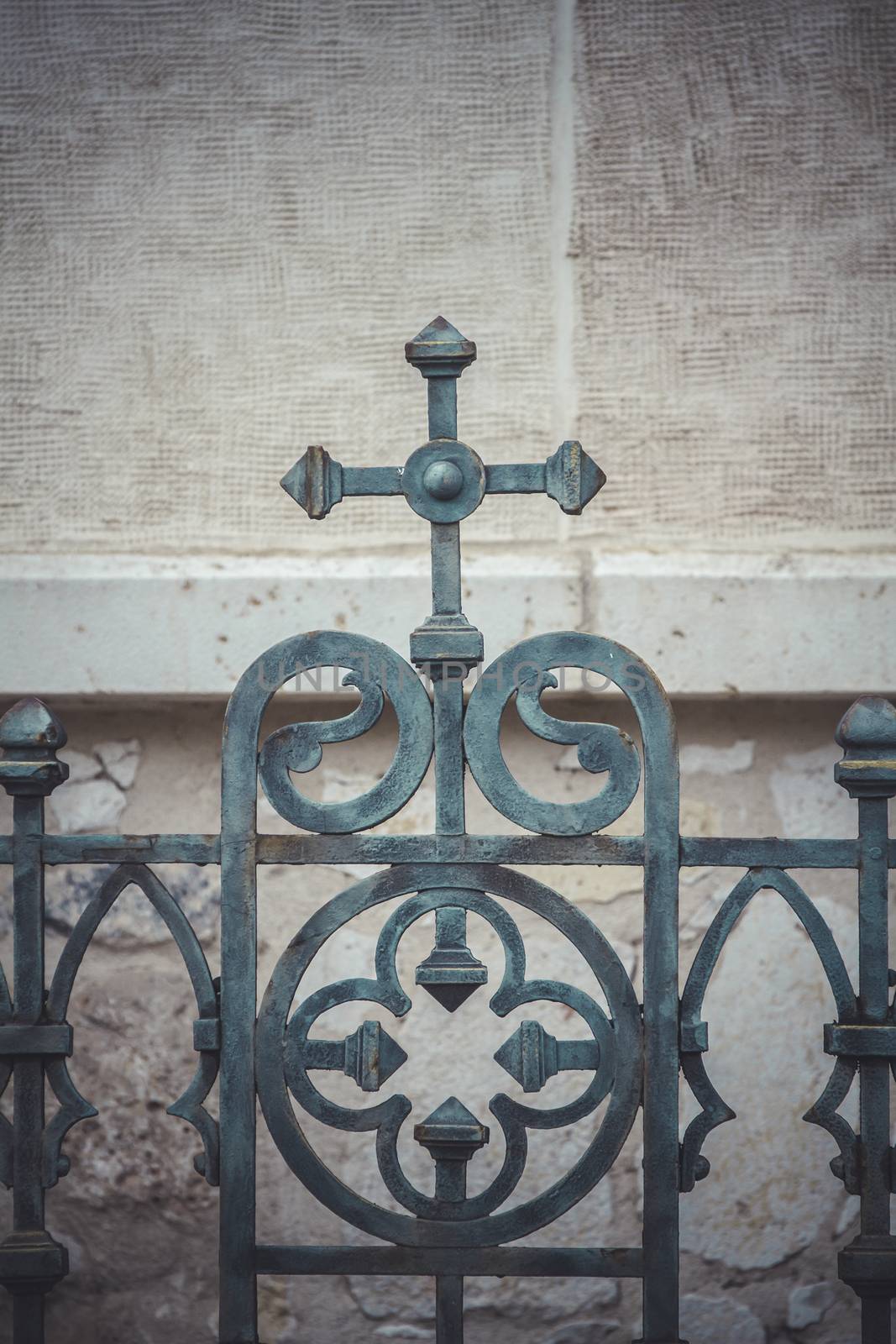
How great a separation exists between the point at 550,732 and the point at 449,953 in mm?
207

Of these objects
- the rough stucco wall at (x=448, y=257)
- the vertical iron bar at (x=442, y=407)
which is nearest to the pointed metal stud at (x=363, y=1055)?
the vertical iron bar at (x=442, y=407)

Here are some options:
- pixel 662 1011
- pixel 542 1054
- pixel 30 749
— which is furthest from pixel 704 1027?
pixel 30 749

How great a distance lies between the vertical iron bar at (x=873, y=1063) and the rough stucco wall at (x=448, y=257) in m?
0.77

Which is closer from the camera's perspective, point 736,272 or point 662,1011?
point 662,1011

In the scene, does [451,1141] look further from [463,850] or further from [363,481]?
[363,481]

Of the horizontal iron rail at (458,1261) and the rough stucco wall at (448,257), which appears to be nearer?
the horizontal iron rail at (458,1261)

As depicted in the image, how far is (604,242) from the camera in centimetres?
174

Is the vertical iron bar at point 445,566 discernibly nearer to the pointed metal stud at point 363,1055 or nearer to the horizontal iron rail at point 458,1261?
the pointed metal stud at point 363,1055

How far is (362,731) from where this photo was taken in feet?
3.42

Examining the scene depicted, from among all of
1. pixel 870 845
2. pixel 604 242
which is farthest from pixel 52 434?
pixel 870 845


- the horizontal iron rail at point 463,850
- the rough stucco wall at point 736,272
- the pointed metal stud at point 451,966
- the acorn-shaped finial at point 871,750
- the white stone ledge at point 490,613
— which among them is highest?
the rough stucco wall at point 736,272

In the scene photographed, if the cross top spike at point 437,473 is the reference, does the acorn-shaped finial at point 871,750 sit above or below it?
below

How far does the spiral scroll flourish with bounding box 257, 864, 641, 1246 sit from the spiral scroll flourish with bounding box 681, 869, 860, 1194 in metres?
0.05

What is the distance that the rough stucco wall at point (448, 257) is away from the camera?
67.9 inches
